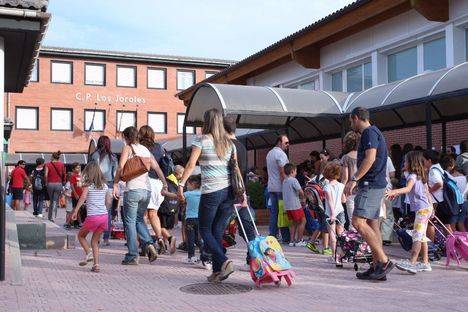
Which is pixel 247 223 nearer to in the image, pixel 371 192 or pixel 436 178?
pixel 371 192

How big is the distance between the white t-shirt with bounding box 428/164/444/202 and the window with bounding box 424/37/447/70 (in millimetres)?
7614

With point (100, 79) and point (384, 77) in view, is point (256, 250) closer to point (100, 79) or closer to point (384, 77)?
point (384, 77)

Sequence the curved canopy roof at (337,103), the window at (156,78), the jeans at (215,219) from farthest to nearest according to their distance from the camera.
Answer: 1. the window at (156,78)
2. the curved canopy roof at (337,103)
3. the jeans at (215,219)

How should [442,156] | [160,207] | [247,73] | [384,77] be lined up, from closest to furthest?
[442,156] → [160,207] → [384,77] → [247,73]

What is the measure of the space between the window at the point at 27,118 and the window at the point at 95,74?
13.5ft

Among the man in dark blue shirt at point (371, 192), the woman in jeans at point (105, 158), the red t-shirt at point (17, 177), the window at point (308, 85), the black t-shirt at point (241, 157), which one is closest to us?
the man in dark blue shirt at point (371, 192)

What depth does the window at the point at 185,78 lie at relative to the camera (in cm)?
4638

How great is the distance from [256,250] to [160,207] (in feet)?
12.5

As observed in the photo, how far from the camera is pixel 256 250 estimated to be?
667 centimetres

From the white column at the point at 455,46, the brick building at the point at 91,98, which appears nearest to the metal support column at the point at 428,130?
the white column at the point at 455,46

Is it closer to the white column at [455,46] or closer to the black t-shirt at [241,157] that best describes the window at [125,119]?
the white column at [455,46]

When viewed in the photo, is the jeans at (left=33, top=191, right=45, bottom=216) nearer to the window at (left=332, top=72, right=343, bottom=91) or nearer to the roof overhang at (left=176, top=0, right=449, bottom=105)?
the roof overhang at (left=176, top=0, right=449, bottom=105)

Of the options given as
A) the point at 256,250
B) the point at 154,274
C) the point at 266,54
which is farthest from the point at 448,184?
the point at 266,54

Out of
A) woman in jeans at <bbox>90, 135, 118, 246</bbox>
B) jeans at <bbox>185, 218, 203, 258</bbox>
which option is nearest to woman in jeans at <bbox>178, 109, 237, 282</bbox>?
jeans at <bbox>185, 218, 203, 258</bbox>
